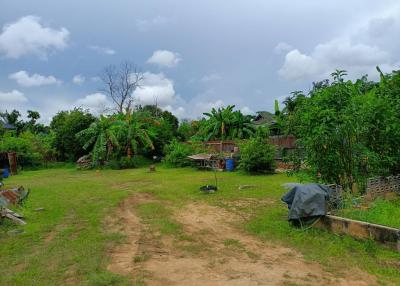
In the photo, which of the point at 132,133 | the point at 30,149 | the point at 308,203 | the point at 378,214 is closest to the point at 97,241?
the point at 308,203

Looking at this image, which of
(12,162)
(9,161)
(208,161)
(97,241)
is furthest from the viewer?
(12,162)

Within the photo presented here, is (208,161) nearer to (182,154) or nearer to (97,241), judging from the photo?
(182,154)

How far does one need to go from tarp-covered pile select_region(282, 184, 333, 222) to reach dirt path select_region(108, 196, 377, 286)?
41.2 inches

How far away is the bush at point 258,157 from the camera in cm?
1550

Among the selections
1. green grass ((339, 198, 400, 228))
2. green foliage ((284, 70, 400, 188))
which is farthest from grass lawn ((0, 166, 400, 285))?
green foliage ((284, 70, 400, 188))

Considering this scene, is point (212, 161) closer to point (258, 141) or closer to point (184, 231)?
point (258, 141)

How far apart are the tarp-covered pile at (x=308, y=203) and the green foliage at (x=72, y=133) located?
22.4 metres

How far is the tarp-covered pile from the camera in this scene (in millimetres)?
6094

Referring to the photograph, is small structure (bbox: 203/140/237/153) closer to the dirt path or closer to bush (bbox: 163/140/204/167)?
bush (bbox: 163/140/204/167)

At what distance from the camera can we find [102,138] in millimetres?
22703

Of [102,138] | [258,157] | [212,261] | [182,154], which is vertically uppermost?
[102,138]

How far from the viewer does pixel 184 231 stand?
21.0 ft

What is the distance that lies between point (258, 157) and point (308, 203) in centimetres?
941

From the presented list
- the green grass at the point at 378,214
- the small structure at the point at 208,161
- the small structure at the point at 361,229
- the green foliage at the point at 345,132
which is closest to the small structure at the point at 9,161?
the small structure at the point at 208,161
